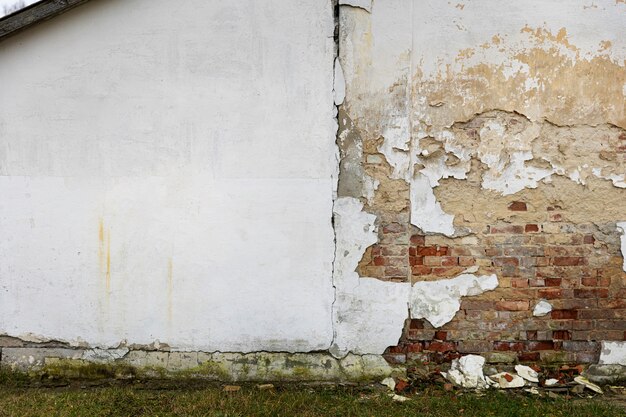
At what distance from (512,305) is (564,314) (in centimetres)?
39

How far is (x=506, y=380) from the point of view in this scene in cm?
372

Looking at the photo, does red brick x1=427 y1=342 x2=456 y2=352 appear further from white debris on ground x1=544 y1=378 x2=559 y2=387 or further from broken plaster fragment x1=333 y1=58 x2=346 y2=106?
broken plaster fragment x1=333 y1=58 x2=346 y2=106

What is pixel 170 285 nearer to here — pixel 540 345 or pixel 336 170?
pixel 336 170

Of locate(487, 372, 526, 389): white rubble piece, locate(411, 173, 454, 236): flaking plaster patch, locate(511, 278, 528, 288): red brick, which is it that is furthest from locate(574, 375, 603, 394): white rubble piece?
locate(411, 173, 454, 236): flaking plaster patch

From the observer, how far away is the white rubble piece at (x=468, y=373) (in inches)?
147

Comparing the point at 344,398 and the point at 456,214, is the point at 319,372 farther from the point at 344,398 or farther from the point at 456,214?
the point at 456,214

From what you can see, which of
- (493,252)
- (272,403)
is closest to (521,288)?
(493,252)

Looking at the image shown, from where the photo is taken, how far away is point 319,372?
3.81m

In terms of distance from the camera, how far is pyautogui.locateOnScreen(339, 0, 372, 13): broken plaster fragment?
12.1 ft

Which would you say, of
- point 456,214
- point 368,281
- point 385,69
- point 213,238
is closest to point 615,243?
point 456,214

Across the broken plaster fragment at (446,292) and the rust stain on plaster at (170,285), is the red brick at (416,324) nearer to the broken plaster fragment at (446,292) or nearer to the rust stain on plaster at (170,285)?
the broken plaster fragment at (446,292)

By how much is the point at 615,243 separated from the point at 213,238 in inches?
115

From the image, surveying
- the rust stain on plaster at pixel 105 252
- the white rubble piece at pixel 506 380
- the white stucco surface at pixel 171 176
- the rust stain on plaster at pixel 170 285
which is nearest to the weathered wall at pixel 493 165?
the white rubble piece at pixel 506 380

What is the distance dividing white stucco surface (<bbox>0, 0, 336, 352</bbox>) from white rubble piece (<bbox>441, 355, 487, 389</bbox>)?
0.94 meters
